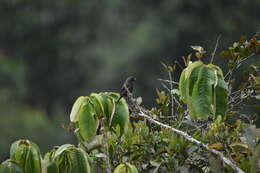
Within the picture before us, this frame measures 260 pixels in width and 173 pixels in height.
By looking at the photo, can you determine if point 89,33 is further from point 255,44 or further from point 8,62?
point 255,44

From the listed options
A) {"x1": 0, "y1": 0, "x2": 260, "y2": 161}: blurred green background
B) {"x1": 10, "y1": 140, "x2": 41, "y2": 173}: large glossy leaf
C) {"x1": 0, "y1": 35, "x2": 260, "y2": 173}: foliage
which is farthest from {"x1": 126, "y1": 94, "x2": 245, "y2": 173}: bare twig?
{"x1": 0, "y1": 0, "x2": 260, "y2": 161}: blurred green background

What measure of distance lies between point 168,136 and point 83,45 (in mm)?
21290

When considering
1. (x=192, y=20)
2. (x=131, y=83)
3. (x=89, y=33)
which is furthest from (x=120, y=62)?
(x=131, y=83)

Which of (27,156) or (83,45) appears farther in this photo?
(83,45)

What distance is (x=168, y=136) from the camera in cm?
216

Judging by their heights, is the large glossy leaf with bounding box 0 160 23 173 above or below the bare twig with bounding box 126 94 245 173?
below

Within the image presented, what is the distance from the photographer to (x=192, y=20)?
1916 cm

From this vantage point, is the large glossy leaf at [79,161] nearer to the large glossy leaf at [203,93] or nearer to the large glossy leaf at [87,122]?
the large glossy leaf at [87,122]

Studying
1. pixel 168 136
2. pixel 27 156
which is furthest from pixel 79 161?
pixel 168 136

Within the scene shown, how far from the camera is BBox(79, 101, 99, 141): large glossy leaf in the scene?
7.00ft

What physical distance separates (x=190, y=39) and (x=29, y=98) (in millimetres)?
6516

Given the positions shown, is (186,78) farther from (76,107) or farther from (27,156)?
(27,156)

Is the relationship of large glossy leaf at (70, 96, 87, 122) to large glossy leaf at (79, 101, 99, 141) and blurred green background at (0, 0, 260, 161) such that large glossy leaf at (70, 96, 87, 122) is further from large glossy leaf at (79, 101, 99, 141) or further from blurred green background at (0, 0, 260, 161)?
blurred green background at (0, 0, 260, 161)

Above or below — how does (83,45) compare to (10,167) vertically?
below
